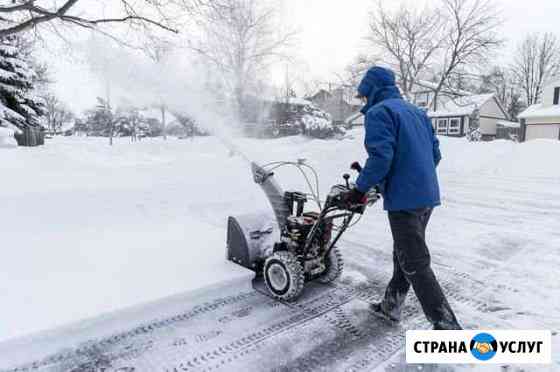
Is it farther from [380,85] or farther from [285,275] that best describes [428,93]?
[285,275]

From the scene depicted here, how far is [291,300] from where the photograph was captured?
11.0 feet

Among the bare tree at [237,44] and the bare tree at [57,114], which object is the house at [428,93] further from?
the bare tree at [57,114]

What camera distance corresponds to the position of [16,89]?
18.4 m

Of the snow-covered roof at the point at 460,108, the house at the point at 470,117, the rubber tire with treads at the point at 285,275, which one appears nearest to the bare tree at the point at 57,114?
the snow-covered roof at the point at 460,108

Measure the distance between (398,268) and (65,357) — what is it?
2500mm

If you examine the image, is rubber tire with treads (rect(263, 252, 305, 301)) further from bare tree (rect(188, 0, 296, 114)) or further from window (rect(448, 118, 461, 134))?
window (rect(448, 118, 461, 134))

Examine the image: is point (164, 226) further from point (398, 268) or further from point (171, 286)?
point (398, 268)

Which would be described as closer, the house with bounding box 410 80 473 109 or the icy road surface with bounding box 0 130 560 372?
the icy road surface with bounding box 0 130 560 372

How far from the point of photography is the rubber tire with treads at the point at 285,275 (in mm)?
3217

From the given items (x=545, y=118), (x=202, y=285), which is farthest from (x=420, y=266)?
(x=545, y=118)

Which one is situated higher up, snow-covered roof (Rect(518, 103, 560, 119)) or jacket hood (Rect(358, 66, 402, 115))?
snow-covered roof (Rect(518, 103, 560, 119))

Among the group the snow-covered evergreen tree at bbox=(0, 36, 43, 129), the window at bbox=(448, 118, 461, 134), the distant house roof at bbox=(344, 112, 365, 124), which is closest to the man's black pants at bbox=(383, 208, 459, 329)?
the snow-covered evergreen tree at bbox=(0, 36, 43, 129)

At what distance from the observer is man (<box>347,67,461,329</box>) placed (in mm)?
2574

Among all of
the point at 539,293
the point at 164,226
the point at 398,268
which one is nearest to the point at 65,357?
the point at 398,268
